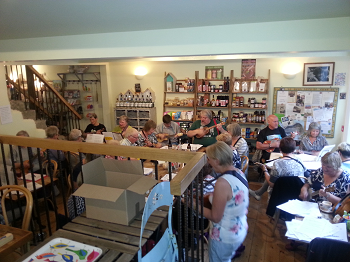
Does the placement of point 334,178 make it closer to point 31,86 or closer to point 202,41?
point 202,41

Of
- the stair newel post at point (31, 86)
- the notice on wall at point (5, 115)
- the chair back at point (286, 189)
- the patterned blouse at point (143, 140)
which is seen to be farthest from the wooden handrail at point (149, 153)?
the stair newel post at point (31, 86)

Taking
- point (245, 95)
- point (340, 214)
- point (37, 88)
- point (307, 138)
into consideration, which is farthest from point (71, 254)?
point (37, 88)

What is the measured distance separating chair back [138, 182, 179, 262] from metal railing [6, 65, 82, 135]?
6018 millimetres

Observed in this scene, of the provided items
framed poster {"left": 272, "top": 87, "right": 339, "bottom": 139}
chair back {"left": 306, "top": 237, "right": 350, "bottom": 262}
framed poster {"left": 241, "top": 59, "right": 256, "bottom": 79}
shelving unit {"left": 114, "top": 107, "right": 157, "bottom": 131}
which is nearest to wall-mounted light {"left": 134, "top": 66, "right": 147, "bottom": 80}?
shelving unit {"left": 114, "top": 107, "right": 157, "bottom": 131}

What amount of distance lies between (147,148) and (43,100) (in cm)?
658

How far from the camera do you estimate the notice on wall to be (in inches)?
168

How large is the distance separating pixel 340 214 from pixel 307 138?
8.02 feet

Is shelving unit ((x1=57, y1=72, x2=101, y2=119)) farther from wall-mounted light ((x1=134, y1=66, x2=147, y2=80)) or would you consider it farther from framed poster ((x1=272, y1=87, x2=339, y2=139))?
framed poster ((x1=272, y1=87, x2=339, y2=139))

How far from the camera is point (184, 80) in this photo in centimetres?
607

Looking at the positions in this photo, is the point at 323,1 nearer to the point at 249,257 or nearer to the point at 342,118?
the point at 249,257

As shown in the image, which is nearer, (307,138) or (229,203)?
(229,203)

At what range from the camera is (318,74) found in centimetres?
518

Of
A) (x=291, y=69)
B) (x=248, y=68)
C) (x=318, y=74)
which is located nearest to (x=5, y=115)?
(x=248, y=68)

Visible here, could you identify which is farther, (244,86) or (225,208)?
(244,86)
